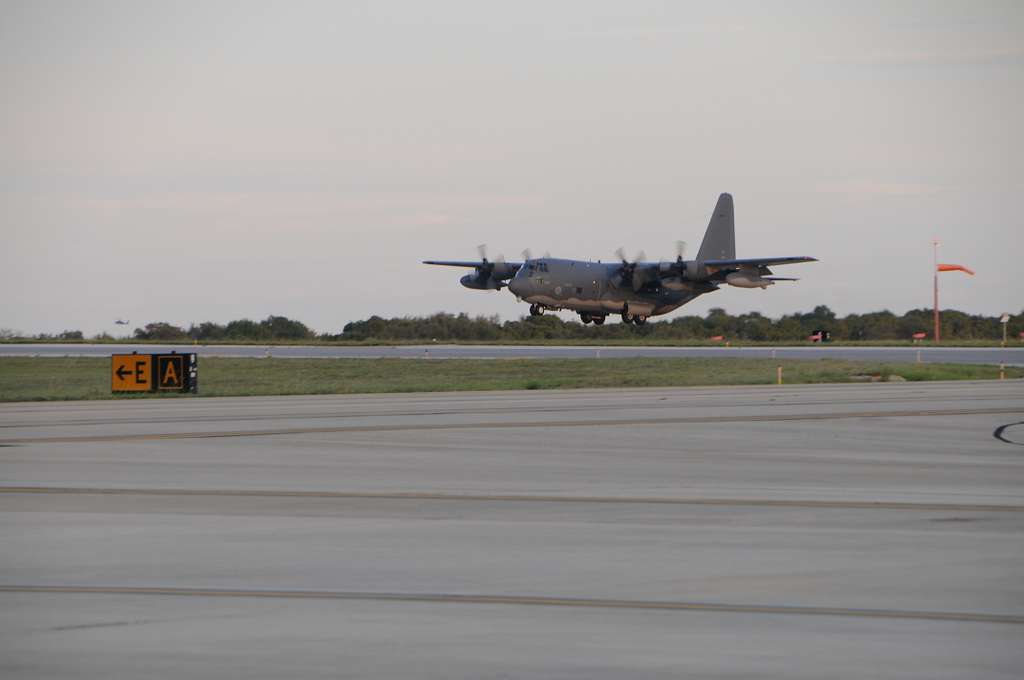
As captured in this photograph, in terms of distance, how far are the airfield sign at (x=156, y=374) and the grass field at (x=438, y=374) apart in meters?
0.84

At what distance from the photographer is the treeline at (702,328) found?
93125mm

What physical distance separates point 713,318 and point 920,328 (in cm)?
1652

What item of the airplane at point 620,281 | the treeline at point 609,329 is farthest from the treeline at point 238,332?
the airplane at point 620,281

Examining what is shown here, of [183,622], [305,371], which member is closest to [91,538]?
[183,622]

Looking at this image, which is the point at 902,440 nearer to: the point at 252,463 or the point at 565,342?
the point at 252,463

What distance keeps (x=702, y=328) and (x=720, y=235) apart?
22.6 meters

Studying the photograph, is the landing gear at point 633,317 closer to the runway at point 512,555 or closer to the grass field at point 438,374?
the grass field at point 438,374

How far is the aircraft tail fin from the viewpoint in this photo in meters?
73.2

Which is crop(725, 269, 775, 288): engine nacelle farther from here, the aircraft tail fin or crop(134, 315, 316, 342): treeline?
crop(134, 315, 316, 342): treeline

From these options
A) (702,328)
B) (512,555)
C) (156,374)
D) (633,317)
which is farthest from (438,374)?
(702,328)

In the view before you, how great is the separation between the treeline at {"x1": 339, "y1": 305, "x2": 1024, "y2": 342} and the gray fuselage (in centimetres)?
2370

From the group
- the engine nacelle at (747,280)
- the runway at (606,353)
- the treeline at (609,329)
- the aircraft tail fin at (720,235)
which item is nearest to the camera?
the runway at (606,353)

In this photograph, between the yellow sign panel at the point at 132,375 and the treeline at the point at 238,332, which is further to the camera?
the treeline at the point at 238,332

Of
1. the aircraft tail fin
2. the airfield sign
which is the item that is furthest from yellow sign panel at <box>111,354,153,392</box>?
the aircraft tail fin
